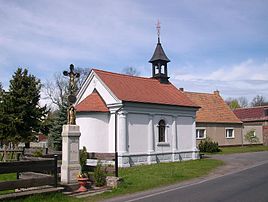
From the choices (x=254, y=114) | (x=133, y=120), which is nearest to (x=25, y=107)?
(x=133, y=120)

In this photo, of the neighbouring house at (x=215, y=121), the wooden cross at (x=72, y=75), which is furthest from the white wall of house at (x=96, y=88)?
the neighbouring house at (x=215, y=121)

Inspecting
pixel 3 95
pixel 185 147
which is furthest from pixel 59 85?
pixel 185 147

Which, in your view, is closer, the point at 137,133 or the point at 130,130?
the point at 130,130

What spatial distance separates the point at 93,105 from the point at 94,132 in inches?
71.5

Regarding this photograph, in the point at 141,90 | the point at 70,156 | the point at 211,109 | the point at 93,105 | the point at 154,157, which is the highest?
the point at 141,90

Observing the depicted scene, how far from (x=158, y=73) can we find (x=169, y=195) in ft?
59.9

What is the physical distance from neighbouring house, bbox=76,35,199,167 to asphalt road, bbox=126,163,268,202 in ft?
27.3

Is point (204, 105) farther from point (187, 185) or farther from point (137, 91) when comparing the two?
point (187, 185)

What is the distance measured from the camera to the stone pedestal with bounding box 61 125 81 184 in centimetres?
1339

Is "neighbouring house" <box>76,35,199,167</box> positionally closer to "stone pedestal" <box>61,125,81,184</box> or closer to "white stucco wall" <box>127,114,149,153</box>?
"white stucco wall" <box>127,114,149,153</box>

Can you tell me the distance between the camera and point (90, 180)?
14328 millimetres

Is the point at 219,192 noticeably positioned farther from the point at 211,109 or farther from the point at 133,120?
the point at 211,109

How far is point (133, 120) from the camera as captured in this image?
891 inches

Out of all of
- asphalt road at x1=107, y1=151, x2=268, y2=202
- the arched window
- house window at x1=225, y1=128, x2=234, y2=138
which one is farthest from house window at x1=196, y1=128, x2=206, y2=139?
asphalt road at x1=107, y1=151, x2=268, y2=202
